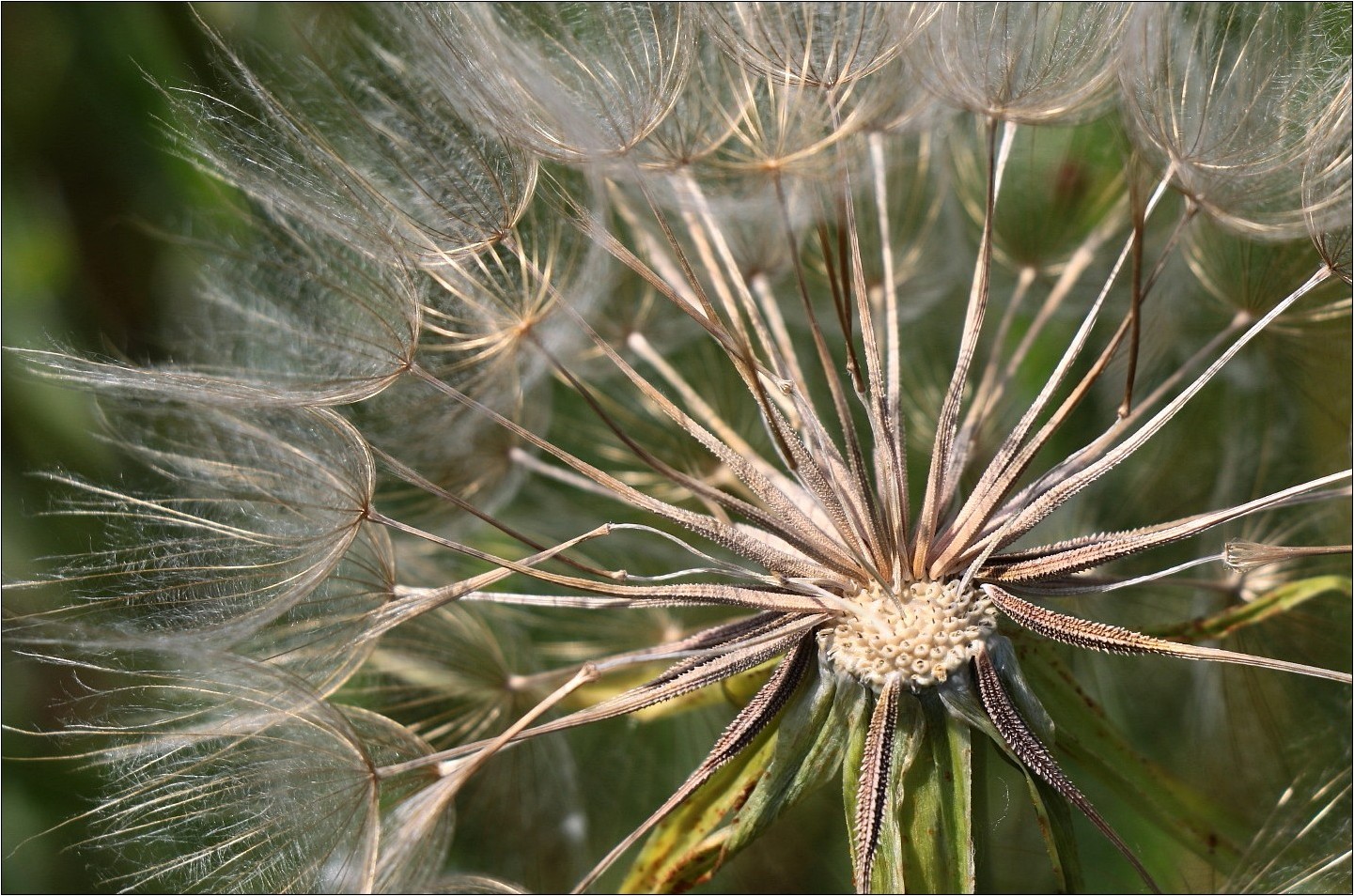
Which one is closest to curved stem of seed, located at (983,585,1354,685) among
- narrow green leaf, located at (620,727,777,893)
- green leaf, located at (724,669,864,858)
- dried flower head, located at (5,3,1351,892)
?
dried flower head, located at (5,3,1351,892)

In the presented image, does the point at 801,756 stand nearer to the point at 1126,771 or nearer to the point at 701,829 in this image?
the point at 701,829

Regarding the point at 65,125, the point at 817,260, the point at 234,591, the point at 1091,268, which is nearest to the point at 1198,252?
the point at 1091,268

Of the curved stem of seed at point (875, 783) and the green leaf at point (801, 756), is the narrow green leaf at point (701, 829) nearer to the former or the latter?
the green leaf at point (801, 756)

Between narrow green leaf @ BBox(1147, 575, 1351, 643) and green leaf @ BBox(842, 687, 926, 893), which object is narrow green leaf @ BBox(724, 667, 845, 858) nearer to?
green leaf @ BBox(842, 687, 926, 893)

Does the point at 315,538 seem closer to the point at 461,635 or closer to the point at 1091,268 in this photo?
the point at 461,635

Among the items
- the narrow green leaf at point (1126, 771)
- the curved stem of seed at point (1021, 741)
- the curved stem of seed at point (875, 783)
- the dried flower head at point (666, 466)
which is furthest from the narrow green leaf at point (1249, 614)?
the curved stem of seed at point (875, 783)

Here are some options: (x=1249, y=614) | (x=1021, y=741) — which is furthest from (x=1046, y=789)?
(x=1249, y=614)

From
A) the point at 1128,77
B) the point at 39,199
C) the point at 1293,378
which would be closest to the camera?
the point at 1128,77
